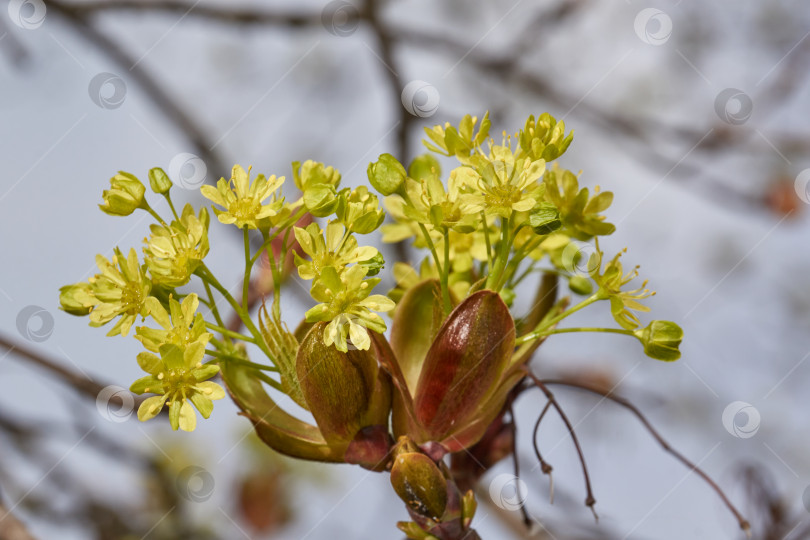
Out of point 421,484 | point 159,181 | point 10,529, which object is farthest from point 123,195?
point 10,529

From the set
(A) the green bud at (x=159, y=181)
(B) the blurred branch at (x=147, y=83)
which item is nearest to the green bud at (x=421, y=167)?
(A) the green bud at (x=159, y=181)

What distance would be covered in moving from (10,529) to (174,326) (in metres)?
0.58

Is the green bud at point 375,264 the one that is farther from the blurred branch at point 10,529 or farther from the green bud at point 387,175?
the blurred branch at point 10,529

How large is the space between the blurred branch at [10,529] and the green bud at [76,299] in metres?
0.46

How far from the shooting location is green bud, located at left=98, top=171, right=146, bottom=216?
2.91ft

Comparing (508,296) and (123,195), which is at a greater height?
(508,296)

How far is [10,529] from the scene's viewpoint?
1.13 metres

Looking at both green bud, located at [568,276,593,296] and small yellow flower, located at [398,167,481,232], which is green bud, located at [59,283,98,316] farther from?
green bud, located at [568,276,593,296]

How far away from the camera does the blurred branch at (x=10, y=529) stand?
1128 mm

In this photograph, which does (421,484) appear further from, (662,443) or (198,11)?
(198,11)

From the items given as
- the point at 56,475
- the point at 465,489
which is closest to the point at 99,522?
the point at 56,475

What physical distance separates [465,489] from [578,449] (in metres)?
0.16

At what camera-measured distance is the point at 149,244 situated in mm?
828

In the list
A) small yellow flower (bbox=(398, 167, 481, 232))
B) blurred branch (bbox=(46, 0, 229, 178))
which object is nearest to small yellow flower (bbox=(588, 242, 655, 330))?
small yellow flower (bbox=(398, 167, 481, 232))
